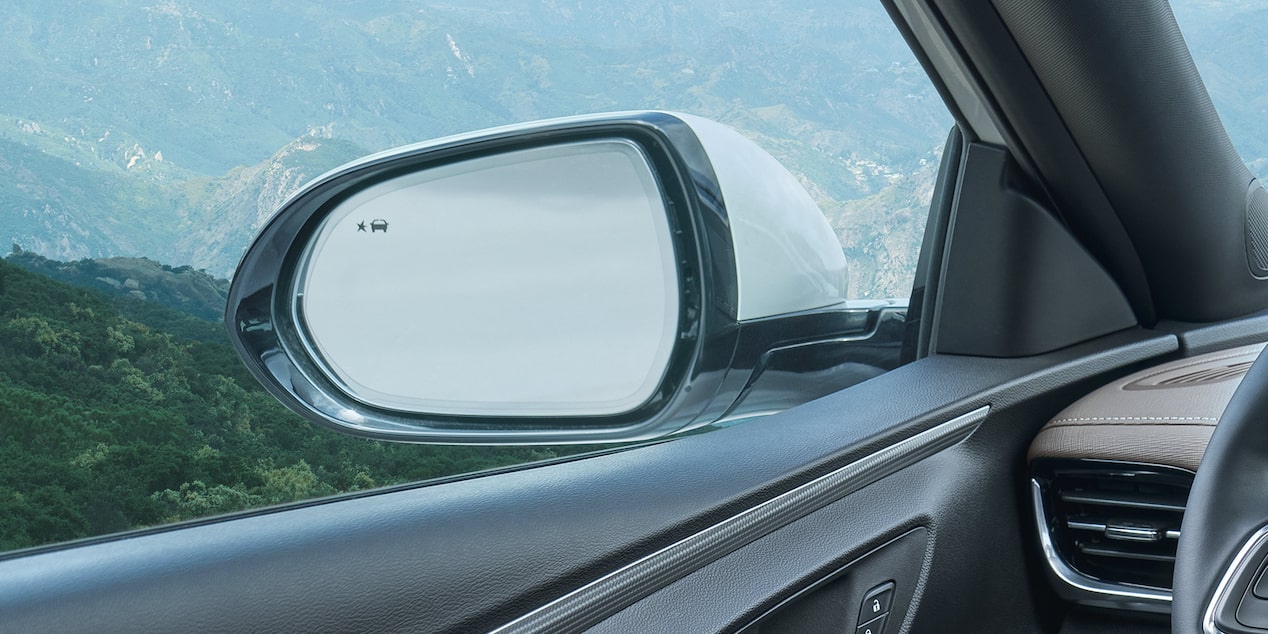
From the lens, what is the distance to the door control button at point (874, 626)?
6.84ft

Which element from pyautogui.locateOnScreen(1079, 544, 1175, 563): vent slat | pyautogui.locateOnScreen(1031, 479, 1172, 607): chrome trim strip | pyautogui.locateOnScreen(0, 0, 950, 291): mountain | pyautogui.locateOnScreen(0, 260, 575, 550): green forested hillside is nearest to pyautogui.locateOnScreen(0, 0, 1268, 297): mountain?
pyautogui.locateOnScreen(0, 0, 950, 291): mountain

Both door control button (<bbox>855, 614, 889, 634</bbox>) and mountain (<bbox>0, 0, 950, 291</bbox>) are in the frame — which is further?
door control button (<bbox>855, 614, 889, 634</bbox>)

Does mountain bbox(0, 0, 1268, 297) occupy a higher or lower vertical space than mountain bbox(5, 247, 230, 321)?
higher

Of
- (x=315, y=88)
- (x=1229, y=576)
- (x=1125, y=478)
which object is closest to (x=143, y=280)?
(x=315, y=88)

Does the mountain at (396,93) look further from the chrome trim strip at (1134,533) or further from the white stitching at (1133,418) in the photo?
the chrome trim strip at (1134,533)

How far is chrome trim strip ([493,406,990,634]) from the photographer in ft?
5.26

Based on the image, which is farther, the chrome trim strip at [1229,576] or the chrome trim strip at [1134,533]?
the chrome trim strip at [1134,533]

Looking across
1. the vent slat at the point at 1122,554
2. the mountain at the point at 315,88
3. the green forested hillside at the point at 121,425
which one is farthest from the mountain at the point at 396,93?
the vent slat at the point at 1122,554

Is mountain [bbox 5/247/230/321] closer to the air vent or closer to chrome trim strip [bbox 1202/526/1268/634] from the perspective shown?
chrome trim strip [bbox 1202/526/1268/634]

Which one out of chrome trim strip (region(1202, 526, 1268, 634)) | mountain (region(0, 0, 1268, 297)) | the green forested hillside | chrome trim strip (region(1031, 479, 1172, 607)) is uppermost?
mountain (region(0, 0, 1268, 297))

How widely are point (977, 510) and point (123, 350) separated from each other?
1.89 m

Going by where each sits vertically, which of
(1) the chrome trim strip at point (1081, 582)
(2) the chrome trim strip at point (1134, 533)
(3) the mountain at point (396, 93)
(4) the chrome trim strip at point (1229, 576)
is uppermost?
(3) the mountain at point (396, 93)

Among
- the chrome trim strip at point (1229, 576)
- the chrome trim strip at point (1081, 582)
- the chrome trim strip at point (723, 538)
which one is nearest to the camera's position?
the chrome trim strip at point (1229, 576)

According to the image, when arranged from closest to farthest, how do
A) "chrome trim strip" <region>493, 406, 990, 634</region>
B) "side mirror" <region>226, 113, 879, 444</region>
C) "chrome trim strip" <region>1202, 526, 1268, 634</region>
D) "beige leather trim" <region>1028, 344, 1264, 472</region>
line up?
"chrome trim strip" <region>1202, 526, 1268, 634</region> < "chrome trim strip" <region>493, 406, 990, 634</region> < "side mirror" <region>226, 113, 879, 444</region> < "beige leather trim" <region>1028, 344, 1264, 472</region>
